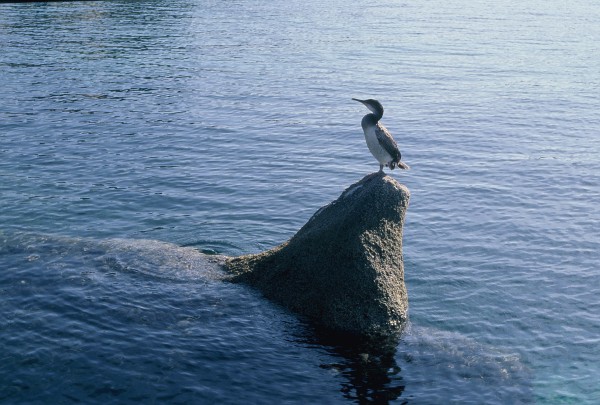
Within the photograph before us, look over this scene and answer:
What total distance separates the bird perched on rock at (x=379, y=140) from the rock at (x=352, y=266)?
66cm

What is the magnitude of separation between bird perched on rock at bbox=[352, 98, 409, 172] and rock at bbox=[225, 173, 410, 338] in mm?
657

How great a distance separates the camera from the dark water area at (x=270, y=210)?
15445 mm

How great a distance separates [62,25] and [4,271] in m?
50.3

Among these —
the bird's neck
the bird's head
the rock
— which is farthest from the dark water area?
the bird's head

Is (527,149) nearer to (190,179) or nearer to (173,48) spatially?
(190,179)

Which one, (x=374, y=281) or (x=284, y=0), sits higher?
(x=284, y=0)

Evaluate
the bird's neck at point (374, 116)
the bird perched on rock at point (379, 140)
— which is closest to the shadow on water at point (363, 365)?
the bird perched on rock at point (379, 140)

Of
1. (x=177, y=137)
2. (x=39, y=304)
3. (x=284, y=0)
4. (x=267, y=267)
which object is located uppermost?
(x=284, y=0)

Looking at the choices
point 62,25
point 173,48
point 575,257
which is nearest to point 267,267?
point 575,257

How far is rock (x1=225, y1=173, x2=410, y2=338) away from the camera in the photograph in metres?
16.3

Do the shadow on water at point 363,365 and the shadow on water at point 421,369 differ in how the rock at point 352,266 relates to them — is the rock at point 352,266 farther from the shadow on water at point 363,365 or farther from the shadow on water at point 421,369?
the shadow on water at point 421,369

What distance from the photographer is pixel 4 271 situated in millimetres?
19156

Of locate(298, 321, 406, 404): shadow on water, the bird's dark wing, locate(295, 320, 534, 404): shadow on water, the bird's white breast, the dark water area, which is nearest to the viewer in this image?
locate(298, 321, 406, 404): shadow on water

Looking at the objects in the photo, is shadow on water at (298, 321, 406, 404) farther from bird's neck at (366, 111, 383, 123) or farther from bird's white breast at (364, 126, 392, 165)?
bird's neck at (366, 111, 383, 123)
